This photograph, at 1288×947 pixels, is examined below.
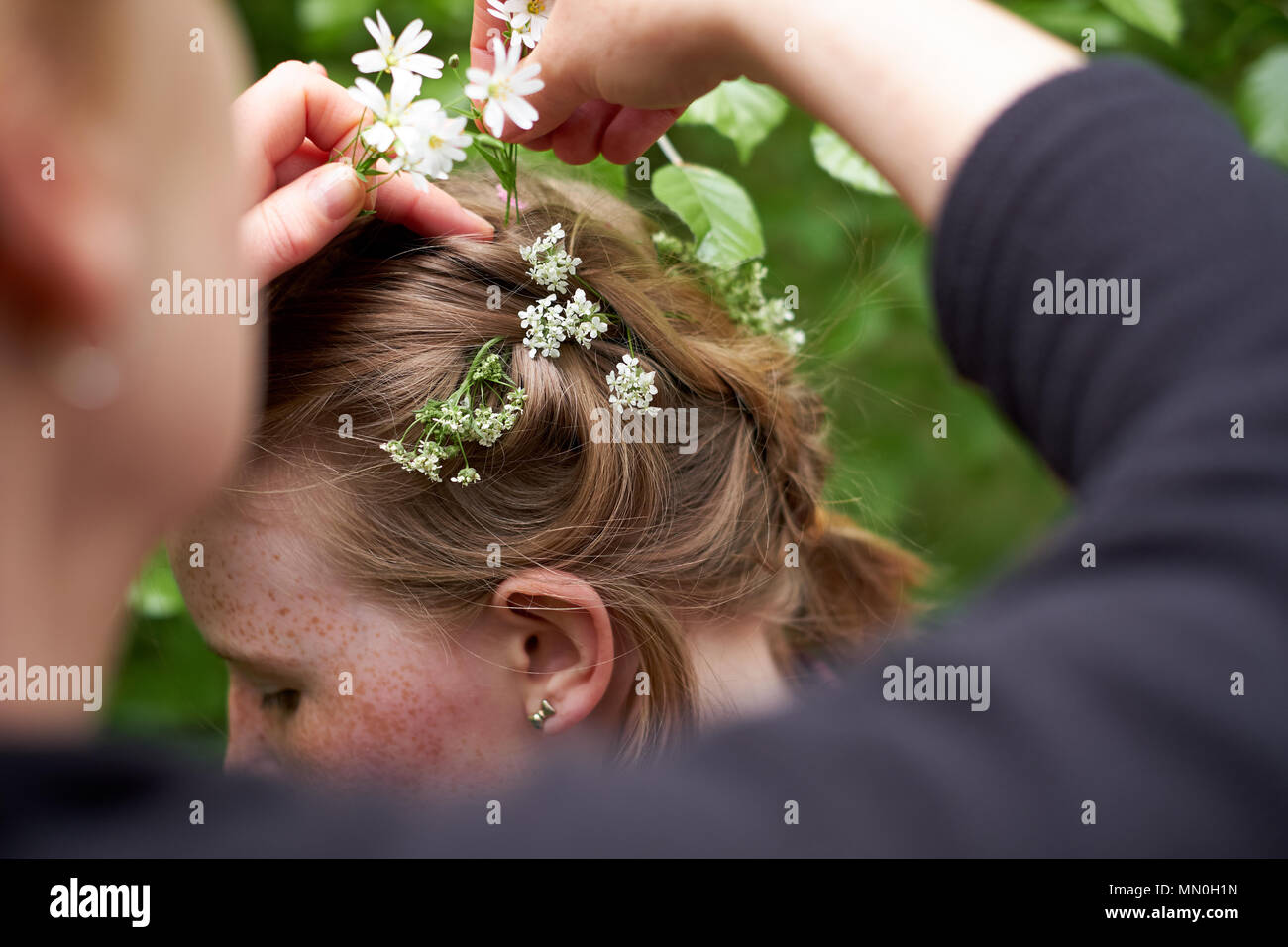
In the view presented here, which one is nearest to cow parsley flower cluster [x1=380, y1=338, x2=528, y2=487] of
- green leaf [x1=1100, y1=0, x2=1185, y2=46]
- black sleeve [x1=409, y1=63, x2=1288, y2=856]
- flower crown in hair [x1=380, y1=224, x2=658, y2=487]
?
flower crown in hair [x1=380, y1=224, x2=658, y2=487]

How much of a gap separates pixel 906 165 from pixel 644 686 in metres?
0.75

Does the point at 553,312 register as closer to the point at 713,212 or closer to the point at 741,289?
the point at 713,212

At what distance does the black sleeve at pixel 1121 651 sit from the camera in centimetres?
42

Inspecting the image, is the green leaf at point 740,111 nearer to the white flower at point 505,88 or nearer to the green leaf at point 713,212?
the green leaf at point 713,212

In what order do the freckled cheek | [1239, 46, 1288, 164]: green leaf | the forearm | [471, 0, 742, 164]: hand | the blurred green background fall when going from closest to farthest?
the forearm, [471, 0, 742, 164]: hand, the freckled cheek, [1239, 46, 1288, 164]: green leaf, the blurred green background

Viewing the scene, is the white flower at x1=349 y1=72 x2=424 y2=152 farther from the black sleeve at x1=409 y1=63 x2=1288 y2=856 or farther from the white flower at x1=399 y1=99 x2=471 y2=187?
the black sleeve at x1=409 y1=63 x2=1288 y2=856

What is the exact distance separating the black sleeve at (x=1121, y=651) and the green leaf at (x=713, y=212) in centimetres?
63

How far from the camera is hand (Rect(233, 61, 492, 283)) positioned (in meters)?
0.97

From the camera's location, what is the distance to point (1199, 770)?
427 millimetres

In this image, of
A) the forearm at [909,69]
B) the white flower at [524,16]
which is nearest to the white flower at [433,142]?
the white flower at [524,16]

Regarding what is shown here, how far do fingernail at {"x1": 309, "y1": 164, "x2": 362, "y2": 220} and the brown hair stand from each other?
0.19 metres

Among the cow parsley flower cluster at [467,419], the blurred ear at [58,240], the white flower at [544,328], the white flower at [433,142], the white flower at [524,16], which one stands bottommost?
the blurred ear at [58,240]

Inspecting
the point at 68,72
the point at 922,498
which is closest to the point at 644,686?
the point at 68,72
